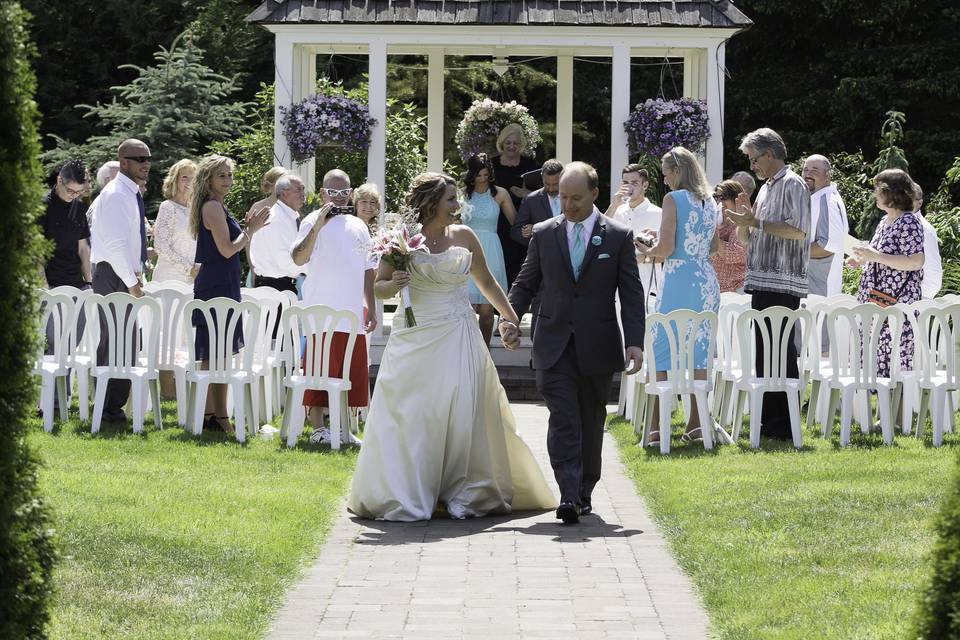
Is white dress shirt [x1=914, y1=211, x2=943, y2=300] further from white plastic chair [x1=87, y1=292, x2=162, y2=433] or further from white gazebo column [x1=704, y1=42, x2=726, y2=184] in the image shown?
white plastic chair [x1=87, y1=292, x2=162, y2=433]

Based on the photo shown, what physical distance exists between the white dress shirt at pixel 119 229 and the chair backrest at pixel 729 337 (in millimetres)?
4542

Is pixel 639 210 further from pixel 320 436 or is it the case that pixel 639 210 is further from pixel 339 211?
pixel 320 436

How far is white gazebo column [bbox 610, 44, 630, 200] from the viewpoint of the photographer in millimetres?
15086

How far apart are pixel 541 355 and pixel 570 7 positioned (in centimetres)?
800

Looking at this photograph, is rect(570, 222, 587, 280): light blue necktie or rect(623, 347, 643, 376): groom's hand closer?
rect(623, 347, 643, 376): groom's hand

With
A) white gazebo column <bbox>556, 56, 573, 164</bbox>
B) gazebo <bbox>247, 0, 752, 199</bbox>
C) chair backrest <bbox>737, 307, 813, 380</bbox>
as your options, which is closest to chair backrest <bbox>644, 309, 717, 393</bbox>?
chair backrest <bbox>737, 307, 813, 380</bbox>

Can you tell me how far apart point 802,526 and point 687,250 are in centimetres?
317

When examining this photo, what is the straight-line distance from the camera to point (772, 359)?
10.2 meters

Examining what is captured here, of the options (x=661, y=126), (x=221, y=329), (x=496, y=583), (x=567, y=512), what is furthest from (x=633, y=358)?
(x=661, y=126)

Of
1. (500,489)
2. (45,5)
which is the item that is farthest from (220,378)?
(45,5)

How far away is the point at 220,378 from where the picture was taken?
10289mm

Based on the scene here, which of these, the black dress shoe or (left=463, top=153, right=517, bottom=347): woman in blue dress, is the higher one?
(left=463, top=153, right=517, bottom=347): woman in blue dress

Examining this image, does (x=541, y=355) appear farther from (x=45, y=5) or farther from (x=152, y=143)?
(x=45, y=5)

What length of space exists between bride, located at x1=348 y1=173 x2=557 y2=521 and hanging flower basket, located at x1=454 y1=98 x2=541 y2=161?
8350 millimetres
